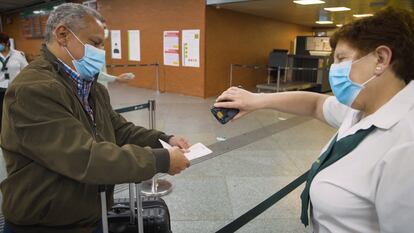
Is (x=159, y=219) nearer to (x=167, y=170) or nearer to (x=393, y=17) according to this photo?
(x=167, y=170)

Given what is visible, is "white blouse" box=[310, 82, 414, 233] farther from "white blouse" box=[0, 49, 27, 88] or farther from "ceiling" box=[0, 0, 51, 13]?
"ceiling" box=[0, 0, 51, 13]

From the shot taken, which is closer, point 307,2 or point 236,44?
point 307,2

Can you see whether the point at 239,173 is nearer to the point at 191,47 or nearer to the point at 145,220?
the point at 145,220

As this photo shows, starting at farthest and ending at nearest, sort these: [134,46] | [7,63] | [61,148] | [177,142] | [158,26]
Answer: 1. [134,46]
2. [158,26]
3. [7,63]
4. [177,142]
5. [61,148]

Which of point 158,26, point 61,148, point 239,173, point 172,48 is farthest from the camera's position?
point 158,26

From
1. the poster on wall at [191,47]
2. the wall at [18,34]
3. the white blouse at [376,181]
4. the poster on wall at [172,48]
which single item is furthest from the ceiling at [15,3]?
the white blouse at [376,181]

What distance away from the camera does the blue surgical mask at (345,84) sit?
1.14 meters

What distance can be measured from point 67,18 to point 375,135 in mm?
1305

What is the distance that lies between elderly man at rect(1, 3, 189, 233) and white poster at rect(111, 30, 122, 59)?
1003cm

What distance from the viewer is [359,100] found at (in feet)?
3.77

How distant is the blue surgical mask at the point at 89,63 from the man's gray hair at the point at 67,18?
3.2 inches

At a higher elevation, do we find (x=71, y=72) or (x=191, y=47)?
(x=191, y=47)

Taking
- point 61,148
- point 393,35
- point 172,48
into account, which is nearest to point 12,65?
point 61,148

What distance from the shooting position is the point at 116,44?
11.1 m
